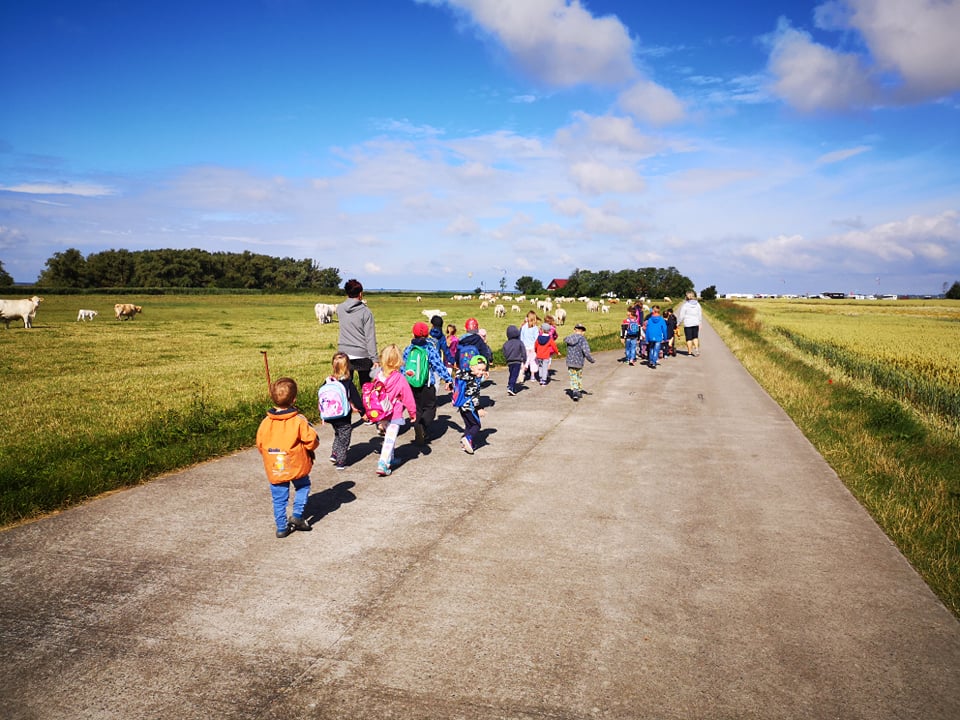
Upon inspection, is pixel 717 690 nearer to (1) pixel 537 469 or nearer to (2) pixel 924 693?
(2) pixel 924 693

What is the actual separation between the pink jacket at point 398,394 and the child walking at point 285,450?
6.44 ft

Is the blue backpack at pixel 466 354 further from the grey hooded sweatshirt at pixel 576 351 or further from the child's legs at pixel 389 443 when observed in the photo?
the grey hooded sweatshirt at pixel 576 351

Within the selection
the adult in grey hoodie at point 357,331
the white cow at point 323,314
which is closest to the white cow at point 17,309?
the white cow at point 323,314

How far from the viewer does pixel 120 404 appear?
37.2 feet

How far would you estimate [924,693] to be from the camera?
317 cm

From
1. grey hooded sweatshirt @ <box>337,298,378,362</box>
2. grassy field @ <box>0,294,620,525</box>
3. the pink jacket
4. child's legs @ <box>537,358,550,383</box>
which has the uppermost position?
grey hooded sweatshirt @ <box>337,298,378,362</box>

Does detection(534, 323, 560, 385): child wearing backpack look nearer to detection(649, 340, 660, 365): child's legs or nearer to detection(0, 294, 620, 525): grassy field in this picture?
detection(0, 294, 620, 525): grassy field

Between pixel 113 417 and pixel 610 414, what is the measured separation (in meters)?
9.71

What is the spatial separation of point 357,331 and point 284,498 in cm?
392

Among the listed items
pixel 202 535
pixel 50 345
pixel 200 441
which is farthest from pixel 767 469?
pixel 50 345

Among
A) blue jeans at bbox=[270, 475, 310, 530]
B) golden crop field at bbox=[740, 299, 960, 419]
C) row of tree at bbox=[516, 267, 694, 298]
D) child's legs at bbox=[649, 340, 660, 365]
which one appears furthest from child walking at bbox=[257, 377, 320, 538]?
row of tree at bbox=[516, 267, 694, 298]

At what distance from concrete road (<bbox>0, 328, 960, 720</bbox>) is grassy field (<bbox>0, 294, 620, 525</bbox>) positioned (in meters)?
0.60

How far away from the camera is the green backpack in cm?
801

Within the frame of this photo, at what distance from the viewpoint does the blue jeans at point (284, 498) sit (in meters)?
5.14
